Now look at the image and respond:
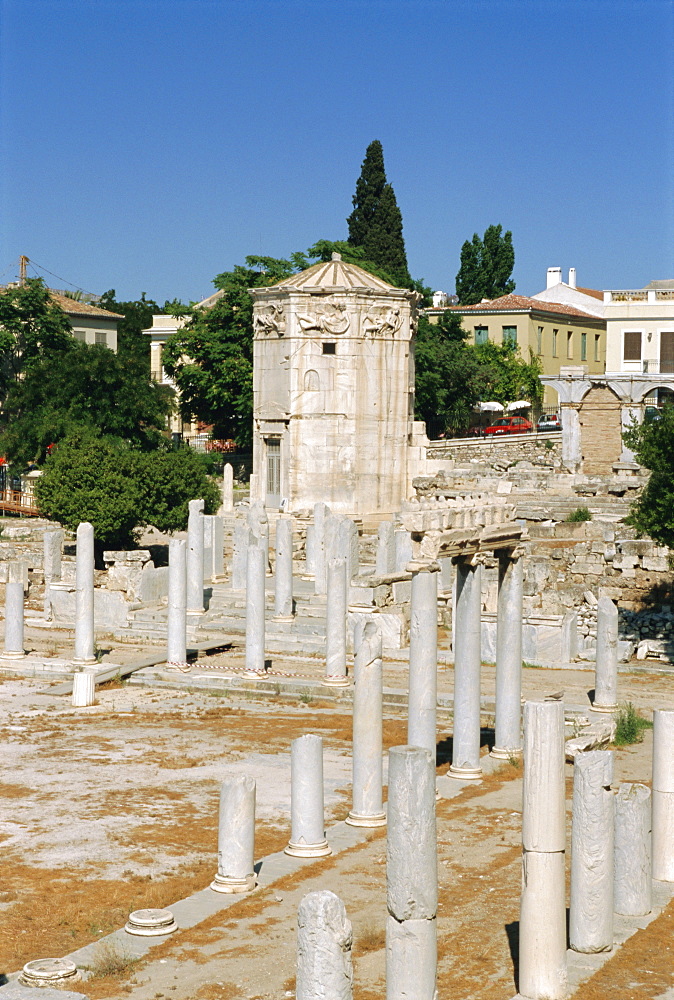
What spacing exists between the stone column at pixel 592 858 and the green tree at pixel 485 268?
68468mm

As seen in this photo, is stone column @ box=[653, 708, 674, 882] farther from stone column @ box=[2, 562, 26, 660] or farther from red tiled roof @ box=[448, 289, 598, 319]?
red tiled roof @ box=[448, 289, 598, 319]

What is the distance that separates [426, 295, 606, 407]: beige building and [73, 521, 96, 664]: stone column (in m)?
40.4

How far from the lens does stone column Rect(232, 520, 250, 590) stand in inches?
1268

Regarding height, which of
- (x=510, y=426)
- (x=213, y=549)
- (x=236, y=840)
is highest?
(x=510, y=426)

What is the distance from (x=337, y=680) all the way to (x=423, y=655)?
7.54m

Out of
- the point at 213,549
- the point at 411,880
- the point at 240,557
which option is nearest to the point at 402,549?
the point at 240,557

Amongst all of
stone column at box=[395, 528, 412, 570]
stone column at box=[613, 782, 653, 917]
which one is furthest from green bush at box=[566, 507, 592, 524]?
stone column at box=[613, 782, 653, 917]

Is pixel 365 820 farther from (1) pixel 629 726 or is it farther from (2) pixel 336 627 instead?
(2) pixel 336 627

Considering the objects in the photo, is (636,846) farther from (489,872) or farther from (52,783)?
(52,783)

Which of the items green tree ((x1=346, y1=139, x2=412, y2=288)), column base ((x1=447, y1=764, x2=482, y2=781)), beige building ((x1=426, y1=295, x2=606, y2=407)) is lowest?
column base ((x1=447, y1=764, x2=482, y2=781))

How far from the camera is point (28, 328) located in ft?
176

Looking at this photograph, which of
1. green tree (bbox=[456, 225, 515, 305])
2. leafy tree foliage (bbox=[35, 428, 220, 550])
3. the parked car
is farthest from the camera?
green tree (bbox=[456, 225, 515, 305])

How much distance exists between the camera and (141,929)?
37.0ft

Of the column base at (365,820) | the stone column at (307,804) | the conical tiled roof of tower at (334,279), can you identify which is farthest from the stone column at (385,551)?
the stone column at (307,804)
